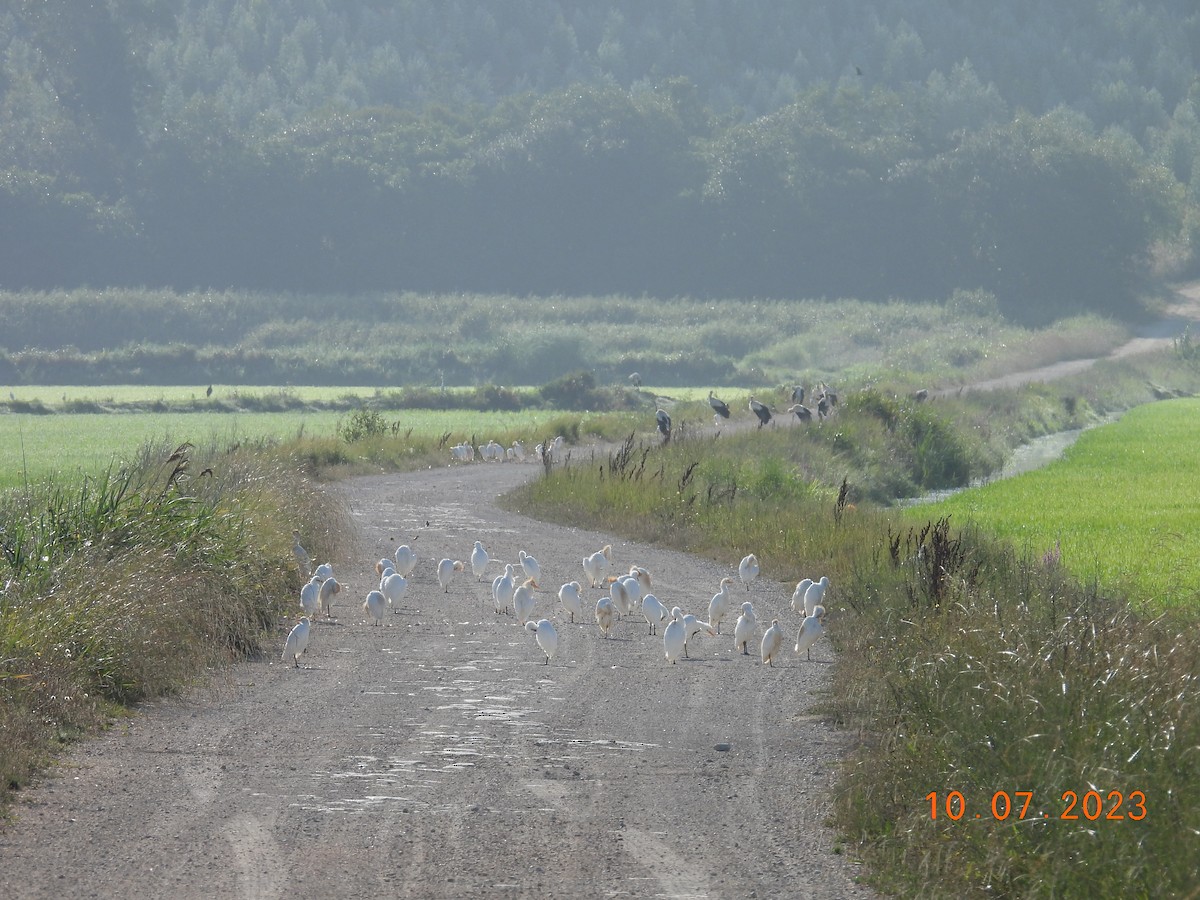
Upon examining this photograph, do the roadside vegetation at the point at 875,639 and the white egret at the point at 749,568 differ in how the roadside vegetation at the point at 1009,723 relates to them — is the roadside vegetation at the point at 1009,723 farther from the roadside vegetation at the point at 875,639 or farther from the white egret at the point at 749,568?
the white egret at the point at 749,568

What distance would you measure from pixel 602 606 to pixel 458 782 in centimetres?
487

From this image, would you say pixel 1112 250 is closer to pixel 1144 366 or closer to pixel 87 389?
pixel 1144 366

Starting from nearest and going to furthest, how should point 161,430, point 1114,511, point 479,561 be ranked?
point 479,561 < point 1114,511 < point 161,430

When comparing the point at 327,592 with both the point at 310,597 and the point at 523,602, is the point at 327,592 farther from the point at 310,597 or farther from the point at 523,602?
the point at 523,602

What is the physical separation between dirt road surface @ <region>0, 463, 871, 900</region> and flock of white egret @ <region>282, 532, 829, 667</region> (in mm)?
193

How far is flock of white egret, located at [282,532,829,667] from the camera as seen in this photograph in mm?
11680

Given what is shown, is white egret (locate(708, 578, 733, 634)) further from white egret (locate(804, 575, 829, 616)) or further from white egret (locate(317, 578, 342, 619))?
white egret (locate(317, 578, 342, 619))

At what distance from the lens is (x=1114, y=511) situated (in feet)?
72.9

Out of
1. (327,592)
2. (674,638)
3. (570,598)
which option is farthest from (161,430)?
(674,638)

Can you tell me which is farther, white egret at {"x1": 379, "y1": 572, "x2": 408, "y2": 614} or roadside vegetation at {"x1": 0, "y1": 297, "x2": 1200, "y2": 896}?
white egret at {"x1": 379, "y1": 572, "x2": 408, "y2": 614}

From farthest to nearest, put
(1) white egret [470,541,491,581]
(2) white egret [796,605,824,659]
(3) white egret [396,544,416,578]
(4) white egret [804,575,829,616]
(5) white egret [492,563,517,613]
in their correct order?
(1) white egret [470,541,491,581] < (3) white egret [396,544,416,578] < (5) white egret [492,563,517,613] < (4) white egret [804,575,829,616] < (2) white egret [796,605,824,659]

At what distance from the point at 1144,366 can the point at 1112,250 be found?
86.4 ft

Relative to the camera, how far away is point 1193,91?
121875 millimetres

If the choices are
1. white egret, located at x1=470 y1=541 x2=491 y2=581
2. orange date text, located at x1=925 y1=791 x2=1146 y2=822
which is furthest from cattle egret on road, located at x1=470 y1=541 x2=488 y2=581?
orange date text, located at x1=925 y1=791 x2=1146 y2=822
